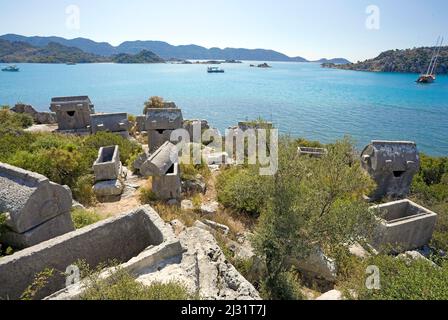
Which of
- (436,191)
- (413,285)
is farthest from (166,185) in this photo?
(436,191)

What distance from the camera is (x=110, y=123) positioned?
60.5 feet

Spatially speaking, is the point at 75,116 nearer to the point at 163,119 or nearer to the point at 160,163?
the point at 163,119

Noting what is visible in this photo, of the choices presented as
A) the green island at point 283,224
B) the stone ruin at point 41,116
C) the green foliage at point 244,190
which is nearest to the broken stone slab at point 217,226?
the green island at point 283,224

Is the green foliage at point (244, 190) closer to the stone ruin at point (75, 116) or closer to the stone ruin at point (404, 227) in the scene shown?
the stone ruin at point (404, 227)

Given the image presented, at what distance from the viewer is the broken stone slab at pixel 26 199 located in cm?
619

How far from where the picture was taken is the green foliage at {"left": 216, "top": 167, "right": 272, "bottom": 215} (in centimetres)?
732

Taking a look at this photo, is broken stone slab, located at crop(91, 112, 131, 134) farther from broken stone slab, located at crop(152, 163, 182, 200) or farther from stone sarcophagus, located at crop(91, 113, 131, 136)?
broken stone slab, located at crop(152, 163, 182, 200)

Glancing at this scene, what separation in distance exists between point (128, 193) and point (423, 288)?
1002 centimetres

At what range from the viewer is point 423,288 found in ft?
16.8

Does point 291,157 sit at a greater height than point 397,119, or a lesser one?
greater

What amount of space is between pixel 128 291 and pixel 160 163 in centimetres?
724

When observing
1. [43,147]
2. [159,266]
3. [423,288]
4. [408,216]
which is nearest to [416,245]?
[408,216]

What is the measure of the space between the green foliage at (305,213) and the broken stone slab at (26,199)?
15.7ft
